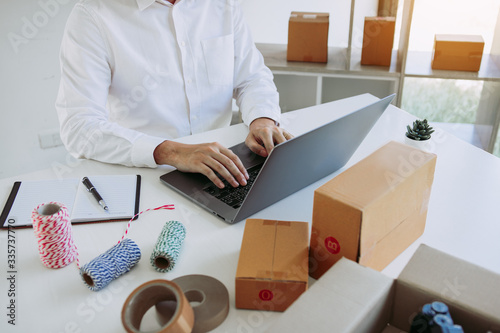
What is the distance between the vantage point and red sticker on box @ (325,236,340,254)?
0.88m

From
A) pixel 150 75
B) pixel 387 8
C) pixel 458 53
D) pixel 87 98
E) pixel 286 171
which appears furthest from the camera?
pixel 387 8

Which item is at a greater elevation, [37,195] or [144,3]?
[144,3]

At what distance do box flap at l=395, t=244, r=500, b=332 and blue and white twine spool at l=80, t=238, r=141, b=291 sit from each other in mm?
530

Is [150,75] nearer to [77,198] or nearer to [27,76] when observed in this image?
[77,198]

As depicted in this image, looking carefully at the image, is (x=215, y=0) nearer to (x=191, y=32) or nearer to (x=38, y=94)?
(x=191, y=32)

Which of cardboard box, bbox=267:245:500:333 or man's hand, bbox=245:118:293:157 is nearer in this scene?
cardboard box, bbox=267:245:500:333

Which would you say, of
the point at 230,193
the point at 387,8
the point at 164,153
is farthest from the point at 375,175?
the point at 387,8

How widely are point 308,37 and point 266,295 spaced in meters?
2.01

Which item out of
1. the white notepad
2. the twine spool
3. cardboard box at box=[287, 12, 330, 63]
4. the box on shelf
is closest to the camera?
the twine spool

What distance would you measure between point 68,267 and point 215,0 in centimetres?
118

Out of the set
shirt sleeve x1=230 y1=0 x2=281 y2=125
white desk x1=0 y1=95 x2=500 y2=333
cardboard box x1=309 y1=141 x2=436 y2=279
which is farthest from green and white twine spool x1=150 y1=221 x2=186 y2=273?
shirt sleeve x1=230 y1=0 x2=281 y2=125

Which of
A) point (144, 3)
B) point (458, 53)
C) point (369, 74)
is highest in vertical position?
point (144, 3)

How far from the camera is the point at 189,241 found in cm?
103

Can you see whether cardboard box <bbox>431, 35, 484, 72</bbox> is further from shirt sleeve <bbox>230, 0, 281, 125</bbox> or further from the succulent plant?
the succulent plant
